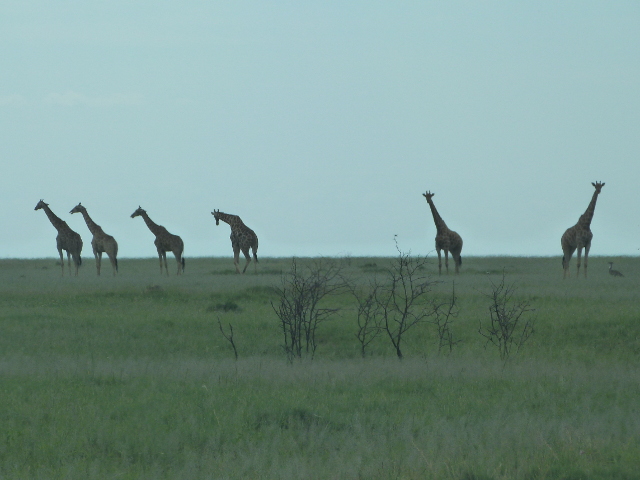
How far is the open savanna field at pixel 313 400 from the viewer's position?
A: 7578 mm

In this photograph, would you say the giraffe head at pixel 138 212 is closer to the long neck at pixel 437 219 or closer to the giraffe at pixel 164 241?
the giraffe at pixel 164 241

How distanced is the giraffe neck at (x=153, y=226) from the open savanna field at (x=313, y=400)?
1486 centimetres

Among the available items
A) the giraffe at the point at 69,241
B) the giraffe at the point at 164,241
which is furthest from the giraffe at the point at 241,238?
the giraffe at the point at 69,241

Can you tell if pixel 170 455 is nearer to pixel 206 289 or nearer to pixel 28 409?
pixel 28 409

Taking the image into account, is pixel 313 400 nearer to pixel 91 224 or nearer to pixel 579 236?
pixel 579 236

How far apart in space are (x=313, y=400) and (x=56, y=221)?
86.5ft

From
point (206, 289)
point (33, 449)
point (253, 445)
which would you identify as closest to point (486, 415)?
point (253, 445)

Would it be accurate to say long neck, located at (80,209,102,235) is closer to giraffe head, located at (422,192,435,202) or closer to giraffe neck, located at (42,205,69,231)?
giraffe neck, located at (42,205,69,231)

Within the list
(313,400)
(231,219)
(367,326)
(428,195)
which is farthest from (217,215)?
(313,400)

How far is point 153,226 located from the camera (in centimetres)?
3478

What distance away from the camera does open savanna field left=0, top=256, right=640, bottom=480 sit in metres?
7.58

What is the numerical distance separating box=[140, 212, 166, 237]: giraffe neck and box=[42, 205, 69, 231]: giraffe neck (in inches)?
126

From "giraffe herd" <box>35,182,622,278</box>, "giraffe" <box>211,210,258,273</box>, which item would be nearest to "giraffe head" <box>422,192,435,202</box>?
"giraffe herd" <box>35,182,622,278</box>

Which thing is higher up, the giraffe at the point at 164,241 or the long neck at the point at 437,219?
the long neck at the point at 437,219
